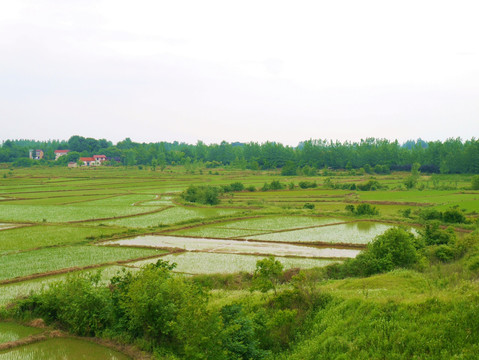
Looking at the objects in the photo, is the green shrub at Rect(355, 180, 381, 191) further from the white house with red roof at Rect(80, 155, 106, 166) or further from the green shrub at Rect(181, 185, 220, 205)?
the white house with red roof at Rect(80, 155, 106, 166)

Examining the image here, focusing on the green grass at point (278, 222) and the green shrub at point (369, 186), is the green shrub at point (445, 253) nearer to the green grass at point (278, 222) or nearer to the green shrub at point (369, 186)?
the green grass at point (278, 222)

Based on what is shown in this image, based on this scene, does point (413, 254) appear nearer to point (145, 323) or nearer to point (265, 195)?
point (145, 323)

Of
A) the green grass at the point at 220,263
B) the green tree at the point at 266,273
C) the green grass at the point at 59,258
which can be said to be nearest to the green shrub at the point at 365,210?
the green grass at the point at 220,263

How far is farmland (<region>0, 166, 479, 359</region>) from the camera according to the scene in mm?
13305

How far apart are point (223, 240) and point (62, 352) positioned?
624 inches

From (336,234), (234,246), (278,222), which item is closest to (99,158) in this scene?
(278,222)

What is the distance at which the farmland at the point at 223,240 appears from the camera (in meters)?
13.3

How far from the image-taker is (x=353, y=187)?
186 feet

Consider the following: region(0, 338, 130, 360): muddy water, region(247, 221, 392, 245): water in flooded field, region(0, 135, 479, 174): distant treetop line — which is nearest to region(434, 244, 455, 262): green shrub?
region(247, 221, 392, 245): water in flooded field

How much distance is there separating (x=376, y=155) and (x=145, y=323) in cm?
9258

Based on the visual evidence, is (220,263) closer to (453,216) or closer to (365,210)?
(365,210)

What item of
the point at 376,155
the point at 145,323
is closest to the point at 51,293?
the point at 145,323

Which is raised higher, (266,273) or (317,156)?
(317,156)

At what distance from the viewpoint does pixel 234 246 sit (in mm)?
24766
